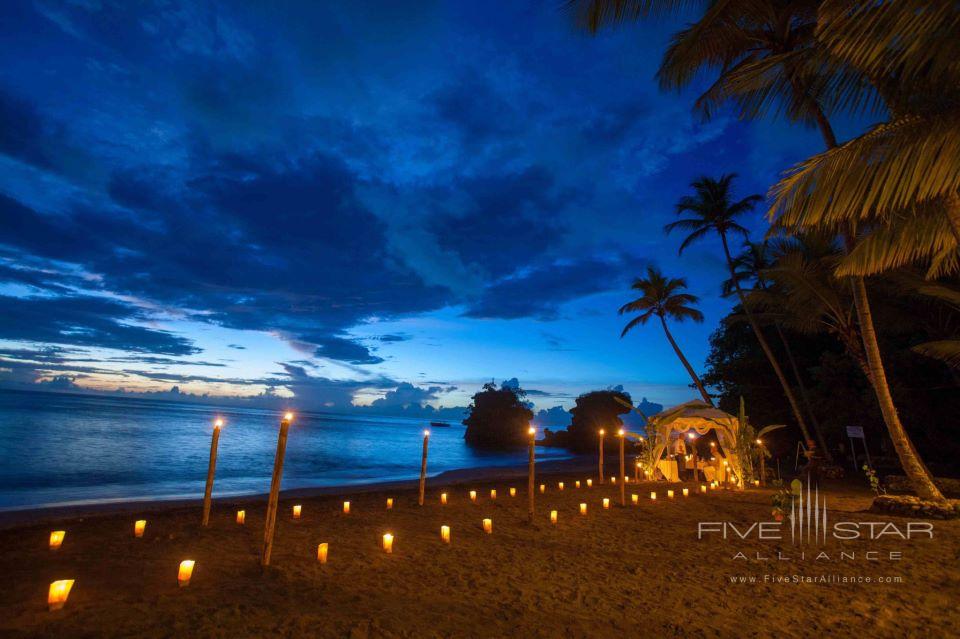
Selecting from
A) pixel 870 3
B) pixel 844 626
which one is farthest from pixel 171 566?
pixel 870 3

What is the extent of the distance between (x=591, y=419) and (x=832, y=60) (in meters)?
53.9

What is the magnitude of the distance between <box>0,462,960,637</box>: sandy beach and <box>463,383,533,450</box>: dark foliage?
48967 millimetres

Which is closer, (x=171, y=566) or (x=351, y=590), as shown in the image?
(x=351, y=590)

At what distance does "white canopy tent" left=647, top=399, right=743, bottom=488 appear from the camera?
41.9 ft

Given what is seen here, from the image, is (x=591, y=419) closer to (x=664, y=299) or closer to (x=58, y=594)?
(x=664, y=299)

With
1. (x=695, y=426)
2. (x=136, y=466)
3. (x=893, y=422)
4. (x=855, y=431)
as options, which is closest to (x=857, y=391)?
(x=855, y=431)

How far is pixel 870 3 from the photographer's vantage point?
3.16 m

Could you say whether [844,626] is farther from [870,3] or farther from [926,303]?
[926,303]

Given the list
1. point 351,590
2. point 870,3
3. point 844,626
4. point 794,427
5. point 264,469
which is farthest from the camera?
point 264,469

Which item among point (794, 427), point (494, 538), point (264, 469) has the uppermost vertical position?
point (794, 427)

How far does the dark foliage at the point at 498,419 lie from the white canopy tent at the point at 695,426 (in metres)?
41.3

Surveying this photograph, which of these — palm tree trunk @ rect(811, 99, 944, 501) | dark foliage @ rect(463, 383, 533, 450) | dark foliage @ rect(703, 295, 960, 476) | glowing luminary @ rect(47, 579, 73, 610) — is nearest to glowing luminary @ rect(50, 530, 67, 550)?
glowing luminary @ rect(47, 579, 73, 610)

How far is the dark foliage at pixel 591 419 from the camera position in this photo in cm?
5475

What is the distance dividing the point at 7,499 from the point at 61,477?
5.18 meters
